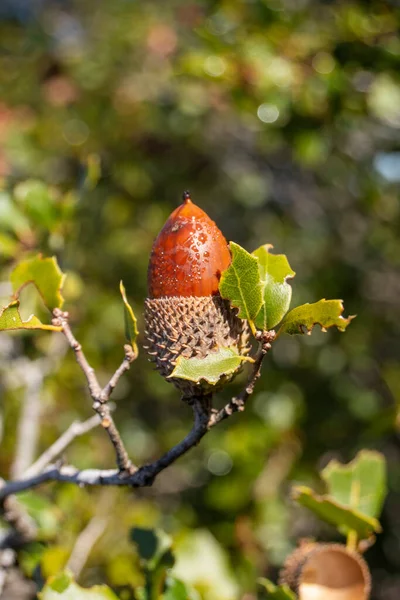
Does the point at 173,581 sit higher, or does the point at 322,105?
the point at 322,105

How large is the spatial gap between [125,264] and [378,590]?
284 centimetres

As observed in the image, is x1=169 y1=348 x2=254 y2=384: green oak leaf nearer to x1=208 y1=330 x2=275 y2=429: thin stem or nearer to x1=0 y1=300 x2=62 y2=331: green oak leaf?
x1=208 y1=330 x2=275 y2=429: thin stem

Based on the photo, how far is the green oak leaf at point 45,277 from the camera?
1224 millimetres

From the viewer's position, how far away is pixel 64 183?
420 centimetres

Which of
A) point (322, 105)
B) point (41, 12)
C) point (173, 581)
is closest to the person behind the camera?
point (173, 581)

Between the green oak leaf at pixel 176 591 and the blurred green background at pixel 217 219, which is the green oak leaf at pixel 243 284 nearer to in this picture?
the green oak leaf at pixel 176 591

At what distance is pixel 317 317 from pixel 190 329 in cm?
21

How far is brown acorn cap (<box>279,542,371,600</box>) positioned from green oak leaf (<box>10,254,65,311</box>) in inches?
30.9

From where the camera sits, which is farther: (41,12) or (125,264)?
(41,12)

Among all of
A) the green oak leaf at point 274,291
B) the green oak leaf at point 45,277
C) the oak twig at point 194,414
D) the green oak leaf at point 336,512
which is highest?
the green oak leaf at point 274,291

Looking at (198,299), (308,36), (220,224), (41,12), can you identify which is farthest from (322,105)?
(41,12)

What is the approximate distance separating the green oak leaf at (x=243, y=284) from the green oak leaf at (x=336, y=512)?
0.52 metres

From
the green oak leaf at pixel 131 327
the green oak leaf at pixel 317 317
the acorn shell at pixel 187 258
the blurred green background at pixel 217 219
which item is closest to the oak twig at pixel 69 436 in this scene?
the blurred green background at pixel 217 219

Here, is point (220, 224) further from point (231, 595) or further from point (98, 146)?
point (231, 595)
